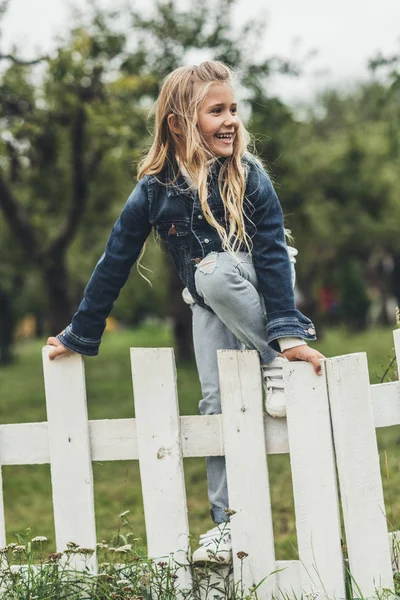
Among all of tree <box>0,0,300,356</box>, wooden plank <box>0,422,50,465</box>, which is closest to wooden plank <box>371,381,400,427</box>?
wooden plank <box>0,422,50,465</box>

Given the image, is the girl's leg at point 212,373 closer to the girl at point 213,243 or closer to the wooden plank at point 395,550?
the girl at point 213,243

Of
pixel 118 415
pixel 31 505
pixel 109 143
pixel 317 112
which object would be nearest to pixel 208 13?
pixel 109 143

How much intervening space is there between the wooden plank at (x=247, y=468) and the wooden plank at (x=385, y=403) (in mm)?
416

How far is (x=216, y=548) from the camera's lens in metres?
3.13

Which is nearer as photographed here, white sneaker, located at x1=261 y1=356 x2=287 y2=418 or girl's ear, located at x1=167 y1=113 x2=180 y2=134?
white sneaker, located at x1=261 y1=356 x2=287 y2=418

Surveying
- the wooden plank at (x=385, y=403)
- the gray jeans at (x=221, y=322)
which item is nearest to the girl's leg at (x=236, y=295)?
the gray jeans at (x=221, y=322)

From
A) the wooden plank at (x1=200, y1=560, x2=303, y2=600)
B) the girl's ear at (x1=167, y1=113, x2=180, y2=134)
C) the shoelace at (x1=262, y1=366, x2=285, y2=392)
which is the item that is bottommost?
the wooden plank at (x1=200, y1=560, x2=303, y2=600)

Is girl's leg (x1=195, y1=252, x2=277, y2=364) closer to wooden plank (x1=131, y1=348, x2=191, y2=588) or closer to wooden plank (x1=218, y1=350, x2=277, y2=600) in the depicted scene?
wooden plank (x1=218, y1=350, x2=277, y2=600)

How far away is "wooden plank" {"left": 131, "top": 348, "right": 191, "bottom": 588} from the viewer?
314 cm

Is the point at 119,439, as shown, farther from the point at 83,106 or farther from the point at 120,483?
the point at 83,106

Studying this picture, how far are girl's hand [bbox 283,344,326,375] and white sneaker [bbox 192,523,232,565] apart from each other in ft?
2.17

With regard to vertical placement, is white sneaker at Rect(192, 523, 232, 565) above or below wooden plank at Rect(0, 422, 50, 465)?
below

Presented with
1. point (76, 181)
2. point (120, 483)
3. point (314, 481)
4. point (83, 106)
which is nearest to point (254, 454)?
point (314, 481)

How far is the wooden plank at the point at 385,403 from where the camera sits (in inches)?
122
